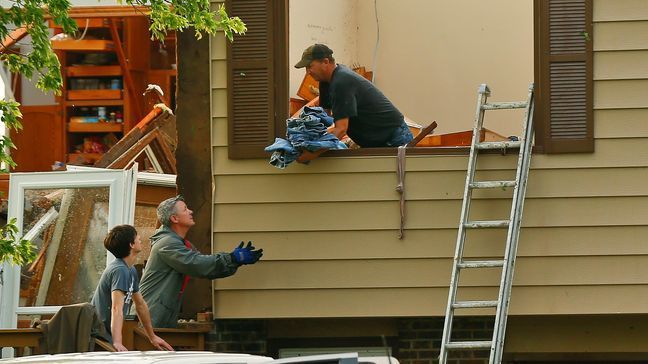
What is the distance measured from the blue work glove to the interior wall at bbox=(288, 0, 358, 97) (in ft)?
5.85

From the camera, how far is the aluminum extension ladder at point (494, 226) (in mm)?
9688

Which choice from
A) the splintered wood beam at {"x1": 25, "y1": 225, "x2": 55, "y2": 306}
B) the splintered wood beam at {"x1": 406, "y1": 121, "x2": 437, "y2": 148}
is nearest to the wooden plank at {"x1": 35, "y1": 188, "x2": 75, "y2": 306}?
the splintered wood beam at {"x1": 25, "y1": 225, "x2": 55, "y2": 306}

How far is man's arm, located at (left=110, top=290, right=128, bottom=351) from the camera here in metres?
9.17

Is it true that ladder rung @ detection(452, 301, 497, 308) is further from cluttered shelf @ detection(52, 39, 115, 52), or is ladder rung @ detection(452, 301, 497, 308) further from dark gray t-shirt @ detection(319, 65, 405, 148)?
cluttered shelf @ detection(52, 39, 115, 52)

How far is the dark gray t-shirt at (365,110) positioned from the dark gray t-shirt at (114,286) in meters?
2.03

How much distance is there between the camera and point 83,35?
14047 millimetres

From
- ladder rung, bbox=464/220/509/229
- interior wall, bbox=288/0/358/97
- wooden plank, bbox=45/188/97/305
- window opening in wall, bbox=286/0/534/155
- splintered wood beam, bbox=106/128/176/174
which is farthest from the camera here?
splintered wood beam, bbox=106/128/176/174

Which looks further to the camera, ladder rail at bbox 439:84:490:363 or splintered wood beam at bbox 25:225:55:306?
splintered wood beam at bbox 25:225:55:306

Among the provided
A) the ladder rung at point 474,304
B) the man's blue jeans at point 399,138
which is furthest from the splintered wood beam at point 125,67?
the ladder rung at point 474,304

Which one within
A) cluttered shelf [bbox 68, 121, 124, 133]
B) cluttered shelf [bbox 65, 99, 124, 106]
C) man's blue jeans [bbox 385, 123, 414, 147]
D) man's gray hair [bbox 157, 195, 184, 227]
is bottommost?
man's gray hair [bbox 157, 195, 184, 227]

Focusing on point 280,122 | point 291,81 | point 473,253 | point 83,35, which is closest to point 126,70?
point 83,35

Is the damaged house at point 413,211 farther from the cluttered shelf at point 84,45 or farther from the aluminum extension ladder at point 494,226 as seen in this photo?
the cluttered shelf at point 84,45

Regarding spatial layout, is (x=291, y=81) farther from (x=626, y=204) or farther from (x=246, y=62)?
(x=626, y=204)

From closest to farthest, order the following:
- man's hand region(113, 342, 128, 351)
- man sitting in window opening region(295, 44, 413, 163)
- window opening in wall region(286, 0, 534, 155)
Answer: man's hand region(113, 342, 128, 351), man sitting in window opening region(295, 44, 413, 163), window opening in wall region(286, 0, 534, 155)
